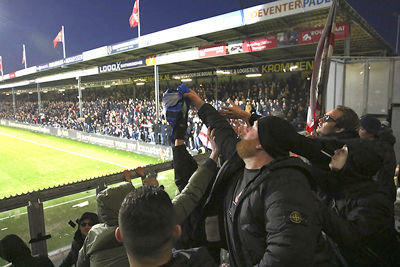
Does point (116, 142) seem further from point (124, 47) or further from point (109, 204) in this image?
point (109, 204)

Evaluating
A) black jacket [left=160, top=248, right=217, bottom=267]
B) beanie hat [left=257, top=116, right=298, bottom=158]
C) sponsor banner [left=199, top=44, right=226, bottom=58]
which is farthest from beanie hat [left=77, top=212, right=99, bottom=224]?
sponsor banner [left=199, top=44, right=226, bottom=58]

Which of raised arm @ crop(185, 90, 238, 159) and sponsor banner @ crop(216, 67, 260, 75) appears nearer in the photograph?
raised arm @ crop(185, 90, 238, 159)

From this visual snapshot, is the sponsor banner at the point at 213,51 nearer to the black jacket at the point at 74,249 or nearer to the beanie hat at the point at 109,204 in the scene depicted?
the black jacket at the point at 74,249

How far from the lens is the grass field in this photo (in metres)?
5.92

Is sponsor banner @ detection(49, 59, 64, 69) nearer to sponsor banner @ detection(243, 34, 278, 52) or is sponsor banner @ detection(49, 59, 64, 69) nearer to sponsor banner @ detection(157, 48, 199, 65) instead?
sponsor banner @ detection(157, 48, 199, 65)

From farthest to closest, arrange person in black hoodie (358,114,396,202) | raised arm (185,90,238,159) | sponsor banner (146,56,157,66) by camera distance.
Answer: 1. sponsor banner (146,56,157,66)
2. person in black hoodie (358,114,396,202)
3. raised arm (185,90,238,159)

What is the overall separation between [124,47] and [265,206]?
55.4 feet

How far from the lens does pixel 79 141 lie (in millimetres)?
19688

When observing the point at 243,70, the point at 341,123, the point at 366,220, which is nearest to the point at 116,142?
the point at 243,70

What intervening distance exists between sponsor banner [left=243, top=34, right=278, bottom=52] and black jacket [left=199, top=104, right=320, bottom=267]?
32.2 ft

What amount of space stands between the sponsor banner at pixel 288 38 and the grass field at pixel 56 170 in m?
6.69

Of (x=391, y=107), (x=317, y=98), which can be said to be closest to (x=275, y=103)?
(x=391, y=107)

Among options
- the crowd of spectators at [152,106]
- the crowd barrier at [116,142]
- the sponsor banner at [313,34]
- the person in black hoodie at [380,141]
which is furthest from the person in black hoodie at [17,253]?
the crowd barrier at [116,142]

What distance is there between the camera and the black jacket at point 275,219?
1.07m
